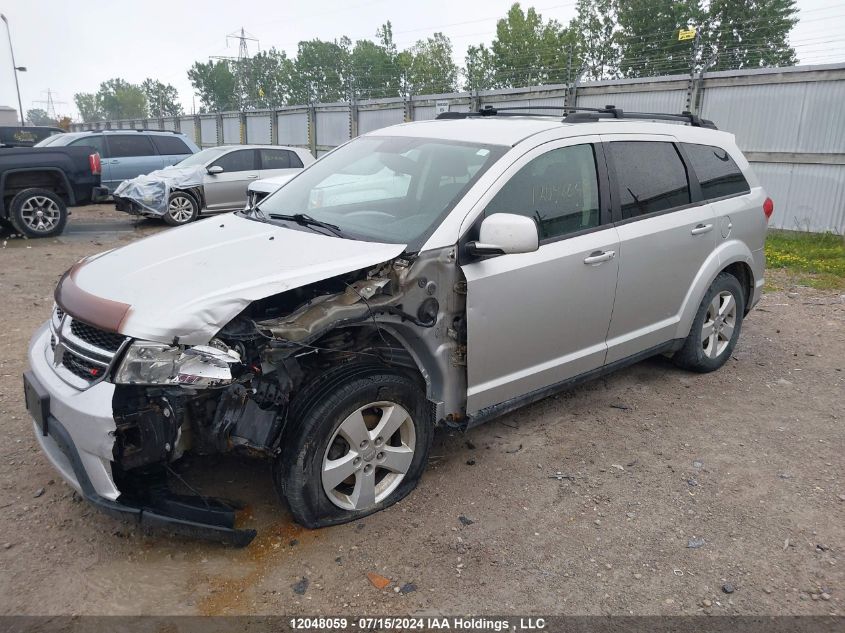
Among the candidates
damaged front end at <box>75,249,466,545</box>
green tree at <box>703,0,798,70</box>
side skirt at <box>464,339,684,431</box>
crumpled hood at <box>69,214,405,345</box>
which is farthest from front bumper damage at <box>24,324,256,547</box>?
green tree at <box>703,0,798,70</box>

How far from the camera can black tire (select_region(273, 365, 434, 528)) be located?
9.27 ft

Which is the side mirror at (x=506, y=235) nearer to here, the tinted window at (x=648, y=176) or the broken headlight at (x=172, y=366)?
the tinted window at (x=648, y=176)

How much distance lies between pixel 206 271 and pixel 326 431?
88 centimetres

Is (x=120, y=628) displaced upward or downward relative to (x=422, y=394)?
downward

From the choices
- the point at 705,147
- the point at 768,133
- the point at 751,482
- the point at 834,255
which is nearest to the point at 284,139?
the point at 768,133

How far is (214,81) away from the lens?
80750 millimetres

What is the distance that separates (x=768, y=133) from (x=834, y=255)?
2.72 metres

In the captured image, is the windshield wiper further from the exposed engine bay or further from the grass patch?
the grass patch

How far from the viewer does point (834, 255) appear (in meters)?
9.35

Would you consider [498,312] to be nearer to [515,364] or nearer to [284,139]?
[515,364]

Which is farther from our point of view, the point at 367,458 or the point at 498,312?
the point at 498,312

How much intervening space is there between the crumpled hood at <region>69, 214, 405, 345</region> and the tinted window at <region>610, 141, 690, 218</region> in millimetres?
1700

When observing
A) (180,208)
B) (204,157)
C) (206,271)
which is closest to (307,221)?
(206,271)

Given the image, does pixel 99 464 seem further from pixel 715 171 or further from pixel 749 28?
pixel 749 28
